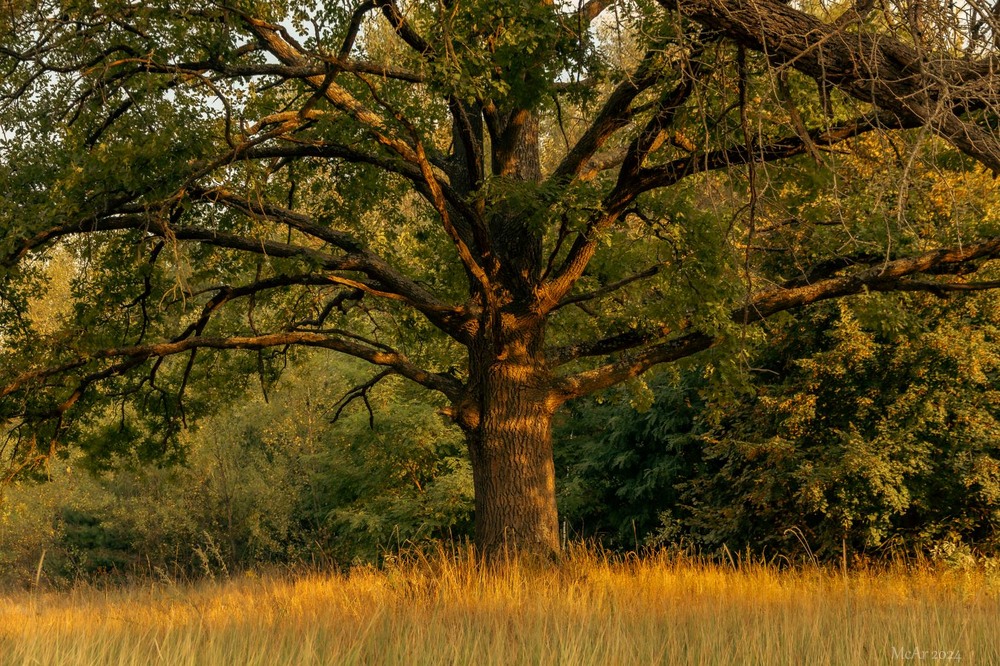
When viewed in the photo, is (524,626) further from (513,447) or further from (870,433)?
(870,433)

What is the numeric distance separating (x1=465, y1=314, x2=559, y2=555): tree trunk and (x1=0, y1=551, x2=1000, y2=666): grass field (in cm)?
260

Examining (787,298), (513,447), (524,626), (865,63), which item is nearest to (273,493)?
(513,447)

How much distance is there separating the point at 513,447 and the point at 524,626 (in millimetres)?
5089

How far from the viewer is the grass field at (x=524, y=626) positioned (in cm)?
470

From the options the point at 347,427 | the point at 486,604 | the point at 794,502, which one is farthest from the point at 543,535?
the point at 347,427

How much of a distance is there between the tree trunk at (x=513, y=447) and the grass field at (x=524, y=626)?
260cm

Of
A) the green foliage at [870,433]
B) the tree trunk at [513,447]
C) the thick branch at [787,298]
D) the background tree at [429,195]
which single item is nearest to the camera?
the background tree at [429,195]

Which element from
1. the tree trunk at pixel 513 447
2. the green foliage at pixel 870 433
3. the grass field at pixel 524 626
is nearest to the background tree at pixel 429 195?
the tree trunk at pixel 513 447

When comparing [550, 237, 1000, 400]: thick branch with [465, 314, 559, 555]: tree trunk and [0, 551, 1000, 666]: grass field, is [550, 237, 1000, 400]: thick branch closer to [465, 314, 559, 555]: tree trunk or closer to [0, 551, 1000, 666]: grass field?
[465, 314, 559, 555]: tree trunk

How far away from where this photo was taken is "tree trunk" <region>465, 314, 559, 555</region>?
34.2 feet

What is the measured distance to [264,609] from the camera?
6.50 m

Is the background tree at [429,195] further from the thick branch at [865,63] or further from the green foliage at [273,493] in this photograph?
the green foliage at [273,493]

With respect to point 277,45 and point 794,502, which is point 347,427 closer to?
point 794,502

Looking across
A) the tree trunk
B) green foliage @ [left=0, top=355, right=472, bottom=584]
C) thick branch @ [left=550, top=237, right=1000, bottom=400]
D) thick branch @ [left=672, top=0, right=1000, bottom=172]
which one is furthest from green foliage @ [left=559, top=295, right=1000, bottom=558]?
green foliage @ [left=0, top=355, right=472, bottom=584]
